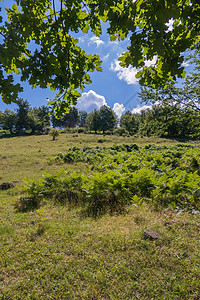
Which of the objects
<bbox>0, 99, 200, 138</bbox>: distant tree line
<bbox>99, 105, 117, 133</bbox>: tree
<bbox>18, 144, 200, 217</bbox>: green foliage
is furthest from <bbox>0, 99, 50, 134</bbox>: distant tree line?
<bbox>18, 144, 200, 217</bbox>: green foliage

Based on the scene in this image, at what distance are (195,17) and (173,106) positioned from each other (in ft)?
31.0

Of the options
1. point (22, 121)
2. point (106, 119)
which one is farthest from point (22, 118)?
point (106, 119)

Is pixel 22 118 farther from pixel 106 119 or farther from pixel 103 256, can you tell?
pixel 103 256

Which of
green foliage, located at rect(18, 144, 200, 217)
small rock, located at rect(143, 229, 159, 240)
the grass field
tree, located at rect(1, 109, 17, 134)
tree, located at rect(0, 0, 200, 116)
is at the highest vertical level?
tree, located at rect(1, 109, 17, 134)

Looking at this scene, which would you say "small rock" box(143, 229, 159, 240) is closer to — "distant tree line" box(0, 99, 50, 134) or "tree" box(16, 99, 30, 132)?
"distant tree line" box(0, 99, 50, 134)

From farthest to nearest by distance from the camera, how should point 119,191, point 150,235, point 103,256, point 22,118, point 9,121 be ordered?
point 22,118
point 9,121
point 119,191
point 150,235
point 103,256

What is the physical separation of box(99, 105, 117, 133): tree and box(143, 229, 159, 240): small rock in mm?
71570

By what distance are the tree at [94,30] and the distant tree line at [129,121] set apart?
23.8ft

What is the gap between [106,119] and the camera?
77.2 m

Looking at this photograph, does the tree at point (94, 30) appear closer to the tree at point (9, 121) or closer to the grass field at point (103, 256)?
the grass field at point (103, 256)

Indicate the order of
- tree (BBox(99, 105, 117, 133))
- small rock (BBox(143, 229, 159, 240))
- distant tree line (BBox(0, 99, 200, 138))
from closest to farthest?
small rock (BBox(143, 229, 159, 240))
distant tree line (BBox(0, 99, 200, 138))
tree (BBox(99, 105, 117, 133))

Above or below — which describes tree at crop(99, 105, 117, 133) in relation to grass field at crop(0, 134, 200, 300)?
above

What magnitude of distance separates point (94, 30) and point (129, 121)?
74.5 meters

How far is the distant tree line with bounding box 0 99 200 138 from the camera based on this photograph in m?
11.2
